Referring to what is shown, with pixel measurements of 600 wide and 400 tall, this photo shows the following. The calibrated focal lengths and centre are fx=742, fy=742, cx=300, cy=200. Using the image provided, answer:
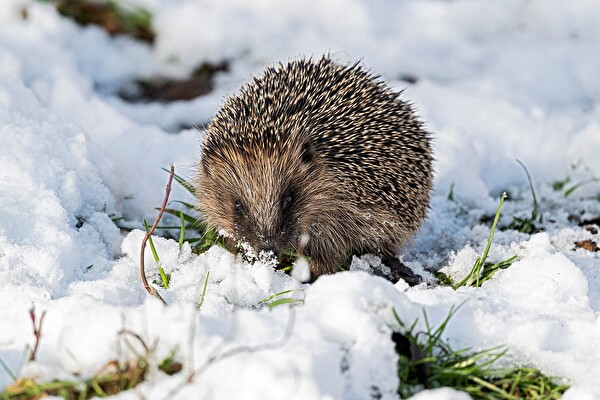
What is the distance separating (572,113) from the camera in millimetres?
7633

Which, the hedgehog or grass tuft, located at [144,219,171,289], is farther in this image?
the hedgehog

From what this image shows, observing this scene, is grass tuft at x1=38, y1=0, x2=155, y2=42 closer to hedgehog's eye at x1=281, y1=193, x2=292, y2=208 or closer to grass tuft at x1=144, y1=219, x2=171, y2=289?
hedgehog's eye at x1=281, y1=193, x2=292, y2=208

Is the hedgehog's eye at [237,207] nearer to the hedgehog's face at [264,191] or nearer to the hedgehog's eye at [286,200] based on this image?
the hedgehog's face at [264,191]

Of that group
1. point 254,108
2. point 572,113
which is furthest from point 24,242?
point 572,113

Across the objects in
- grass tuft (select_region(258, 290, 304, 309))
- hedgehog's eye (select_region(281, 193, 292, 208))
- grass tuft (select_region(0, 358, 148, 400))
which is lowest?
grass tuft (select_region(0, 358, 148, 400))

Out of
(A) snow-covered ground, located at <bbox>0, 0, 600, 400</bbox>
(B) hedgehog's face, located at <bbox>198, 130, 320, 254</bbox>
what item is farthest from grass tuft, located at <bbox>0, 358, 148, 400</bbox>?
(B) hedgehog's face, located at <bbox>198, 130, 320, 254</bbox>

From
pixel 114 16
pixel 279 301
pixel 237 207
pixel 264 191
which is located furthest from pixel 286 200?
pixel 114 16

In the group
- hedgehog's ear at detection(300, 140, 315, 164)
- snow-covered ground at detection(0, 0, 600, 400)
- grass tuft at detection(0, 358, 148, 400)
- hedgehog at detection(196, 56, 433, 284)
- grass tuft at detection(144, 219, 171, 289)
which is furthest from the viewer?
hedgehog's ear at detection(300, 140, 315, 164)

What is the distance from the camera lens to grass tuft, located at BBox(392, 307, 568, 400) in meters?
3.02

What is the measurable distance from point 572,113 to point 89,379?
20.4 feet

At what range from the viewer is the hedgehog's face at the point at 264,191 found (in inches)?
181

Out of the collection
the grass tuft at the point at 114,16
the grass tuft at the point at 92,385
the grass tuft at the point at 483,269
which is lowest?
the grass tuft at the point at 92,385

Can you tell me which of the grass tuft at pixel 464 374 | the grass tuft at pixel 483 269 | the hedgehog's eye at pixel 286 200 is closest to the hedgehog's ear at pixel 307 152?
the hedgehog's eye at pixel 286 200

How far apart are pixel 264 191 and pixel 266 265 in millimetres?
559
